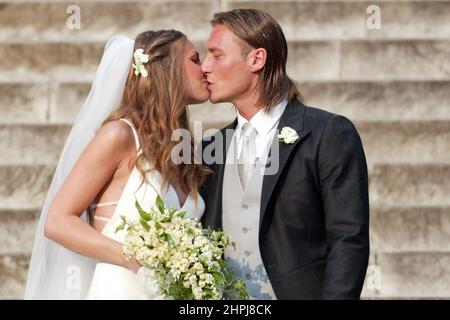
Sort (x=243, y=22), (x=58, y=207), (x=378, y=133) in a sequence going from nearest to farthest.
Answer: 1. (x=58, y=207)
2. (x=243, y=22)
3. (x=378, y=133)

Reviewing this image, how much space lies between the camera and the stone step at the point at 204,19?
820 centimetres

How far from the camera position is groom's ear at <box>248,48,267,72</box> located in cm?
509

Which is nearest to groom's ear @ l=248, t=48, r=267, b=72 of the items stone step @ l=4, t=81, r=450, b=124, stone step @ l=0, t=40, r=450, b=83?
stone step @ l=4, t=81, r=450, b=124

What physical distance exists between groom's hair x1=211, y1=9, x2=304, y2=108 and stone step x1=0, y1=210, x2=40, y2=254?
2310mm

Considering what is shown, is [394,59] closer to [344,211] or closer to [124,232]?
[344,211]

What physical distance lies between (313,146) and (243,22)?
0.67m

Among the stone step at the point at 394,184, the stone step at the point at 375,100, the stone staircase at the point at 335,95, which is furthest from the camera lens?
the stone step at the point at 375,100

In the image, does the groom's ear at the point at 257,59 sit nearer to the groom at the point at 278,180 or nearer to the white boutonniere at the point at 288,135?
the groom at the point at 278,180

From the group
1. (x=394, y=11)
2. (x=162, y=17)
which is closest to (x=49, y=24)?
(x=162, y=17)

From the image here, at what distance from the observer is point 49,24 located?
828 centimetres

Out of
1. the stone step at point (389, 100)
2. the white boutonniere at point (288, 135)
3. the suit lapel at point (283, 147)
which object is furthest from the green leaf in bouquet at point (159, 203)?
the stone step at point (389, 100)

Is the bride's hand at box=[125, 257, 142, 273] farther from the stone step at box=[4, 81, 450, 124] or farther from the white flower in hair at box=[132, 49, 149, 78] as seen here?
the stone step at box=[4, 81, 450, 124]

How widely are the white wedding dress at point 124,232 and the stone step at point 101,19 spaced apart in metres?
3.42

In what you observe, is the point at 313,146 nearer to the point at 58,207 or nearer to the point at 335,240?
the point at 335,240
